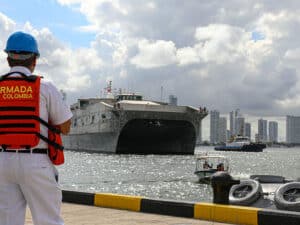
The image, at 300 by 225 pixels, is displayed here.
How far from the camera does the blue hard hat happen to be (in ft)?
12.8

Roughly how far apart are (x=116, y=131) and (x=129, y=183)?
4774 centimetres

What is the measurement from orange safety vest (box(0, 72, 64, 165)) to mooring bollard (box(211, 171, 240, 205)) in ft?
16.3

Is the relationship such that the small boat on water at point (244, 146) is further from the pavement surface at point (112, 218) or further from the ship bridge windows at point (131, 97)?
the pavement surface at point (112, 218)

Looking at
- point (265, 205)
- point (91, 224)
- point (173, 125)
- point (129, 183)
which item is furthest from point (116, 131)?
point (91, 224)

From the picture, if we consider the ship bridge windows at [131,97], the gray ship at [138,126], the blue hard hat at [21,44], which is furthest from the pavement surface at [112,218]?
the ship bridge windows at [131,97]

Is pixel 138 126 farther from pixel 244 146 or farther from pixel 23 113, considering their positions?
pixel 23 113

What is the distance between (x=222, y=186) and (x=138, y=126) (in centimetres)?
7737

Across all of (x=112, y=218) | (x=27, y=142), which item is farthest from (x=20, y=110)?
(x=112, y=218)

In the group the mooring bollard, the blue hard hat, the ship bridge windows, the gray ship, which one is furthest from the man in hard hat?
the ship bridge windows

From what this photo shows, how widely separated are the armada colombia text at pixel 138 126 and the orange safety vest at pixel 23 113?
78266mm

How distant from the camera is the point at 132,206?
885cm

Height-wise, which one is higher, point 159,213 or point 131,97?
point 131,97

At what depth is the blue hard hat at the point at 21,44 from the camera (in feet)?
12.8

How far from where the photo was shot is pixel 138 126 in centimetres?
8575
